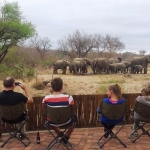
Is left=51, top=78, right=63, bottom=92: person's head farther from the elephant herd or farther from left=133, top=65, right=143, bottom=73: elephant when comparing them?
left=133, top=65, right=143, bottom=73: elephant

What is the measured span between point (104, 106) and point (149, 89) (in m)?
0.89

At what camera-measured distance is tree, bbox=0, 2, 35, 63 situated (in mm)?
23750

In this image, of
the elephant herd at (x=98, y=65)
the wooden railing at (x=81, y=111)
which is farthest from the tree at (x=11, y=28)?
the wooden railing at (x=81, y=111)

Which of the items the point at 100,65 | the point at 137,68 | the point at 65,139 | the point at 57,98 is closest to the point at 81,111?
the point at 65,139

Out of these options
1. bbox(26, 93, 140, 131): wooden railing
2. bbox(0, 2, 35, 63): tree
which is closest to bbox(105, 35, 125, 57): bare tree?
bbox(0, 2, 35, 63): tree

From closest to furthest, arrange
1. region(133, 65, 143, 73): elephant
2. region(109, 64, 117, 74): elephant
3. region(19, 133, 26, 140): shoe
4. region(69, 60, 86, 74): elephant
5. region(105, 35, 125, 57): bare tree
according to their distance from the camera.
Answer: region(19, 133, 26, 140): shoe
region(69, 60, 86, 74): elephant
region(109, 64, 117, 74): elephant
region(133, 65, 143, 73): elephant
region(105, 35, 125, 57): bare tree

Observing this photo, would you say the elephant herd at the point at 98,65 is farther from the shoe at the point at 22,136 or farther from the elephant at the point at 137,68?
the shoe at the point at 22,136

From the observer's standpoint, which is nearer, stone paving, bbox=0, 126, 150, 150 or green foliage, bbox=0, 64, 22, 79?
stone paving, bbox=0, 126, 150, 150

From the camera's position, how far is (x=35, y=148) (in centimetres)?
501

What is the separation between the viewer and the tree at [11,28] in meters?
23.8

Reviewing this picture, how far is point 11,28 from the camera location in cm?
2384

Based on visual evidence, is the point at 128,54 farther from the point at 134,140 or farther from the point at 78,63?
the point at 134,140

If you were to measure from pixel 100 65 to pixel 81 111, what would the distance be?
27.9m

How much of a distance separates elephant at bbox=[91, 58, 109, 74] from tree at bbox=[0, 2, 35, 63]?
36.6ft
